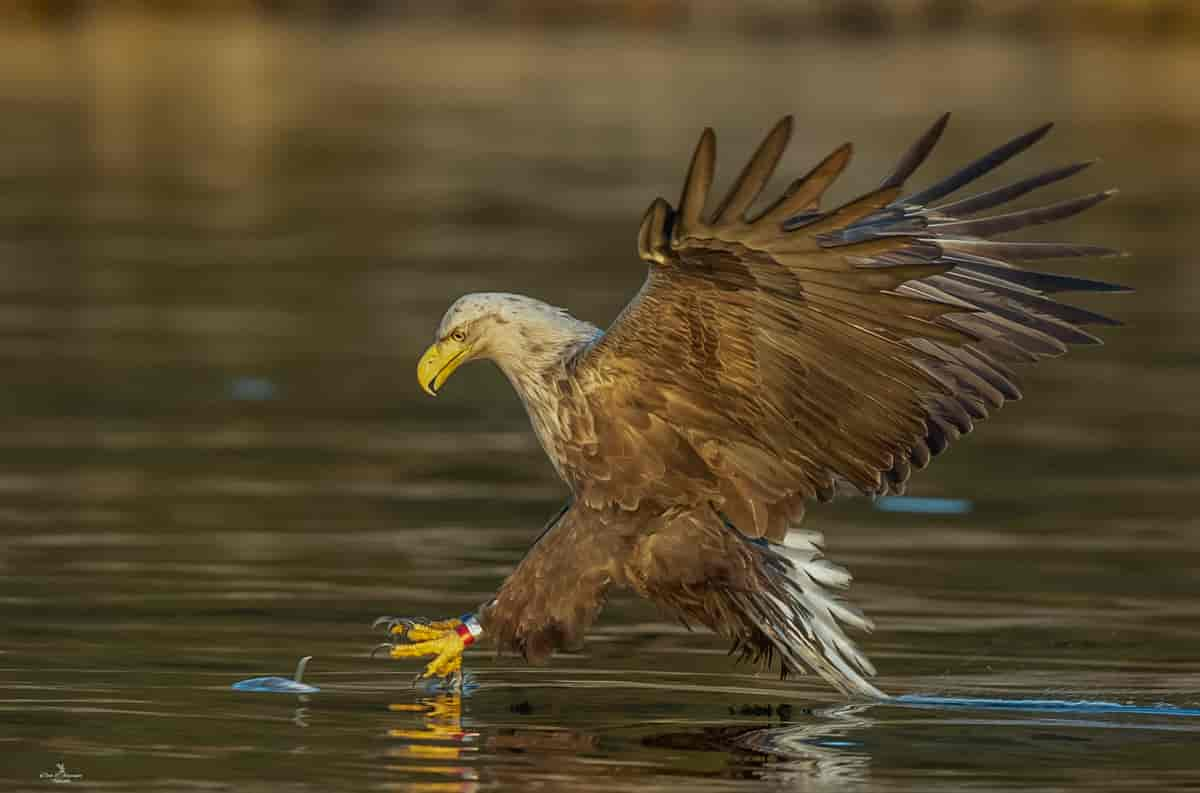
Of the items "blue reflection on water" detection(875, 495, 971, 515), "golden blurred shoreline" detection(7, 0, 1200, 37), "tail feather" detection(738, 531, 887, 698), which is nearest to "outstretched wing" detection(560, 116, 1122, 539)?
"tail feather" detection(738, 531, 887, 698)

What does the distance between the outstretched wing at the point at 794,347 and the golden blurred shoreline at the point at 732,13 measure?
43518 mm

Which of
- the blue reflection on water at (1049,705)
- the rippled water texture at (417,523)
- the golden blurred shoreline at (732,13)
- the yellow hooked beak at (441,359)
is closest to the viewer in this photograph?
the rippled water texture at (417,523)

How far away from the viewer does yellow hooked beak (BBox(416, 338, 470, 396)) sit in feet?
25.4

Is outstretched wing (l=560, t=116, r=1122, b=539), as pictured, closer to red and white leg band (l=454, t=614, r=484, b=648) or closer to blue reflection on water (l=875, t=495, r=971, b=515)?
red and white leg band (l=454, t=614, r=484, b=648)

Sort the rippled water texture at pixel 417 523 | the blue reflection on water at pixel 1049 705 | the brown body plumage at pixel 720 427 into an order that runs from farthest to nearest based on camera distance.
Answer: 1. the blue reflection on water at pixel 1049 705
2. the brown body plumage at pixel 720 427
3. the rippled water texture at pixel 417 523

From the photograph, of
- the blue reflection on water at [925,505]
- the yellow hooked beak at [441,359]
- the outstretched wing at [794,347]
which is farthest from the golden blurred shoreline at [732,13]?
the yellow hooked beak at [441,359]

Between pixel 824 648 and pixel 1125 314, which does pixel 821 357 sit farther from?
pixel 1125 314

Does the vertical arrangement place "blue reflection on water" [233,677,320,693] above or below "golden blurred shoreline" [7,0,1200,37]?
below

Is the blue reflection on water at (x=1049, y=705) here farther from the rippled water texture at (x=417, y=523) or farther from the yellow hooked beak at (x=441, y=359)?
the yellow hooked beak at (x=441, y=359)

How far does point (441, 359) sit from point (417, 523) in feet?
8.24

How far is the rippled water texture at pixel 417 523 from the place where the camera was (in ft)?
22.8

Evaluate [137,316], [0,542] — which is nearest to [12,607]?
→ [0,542]

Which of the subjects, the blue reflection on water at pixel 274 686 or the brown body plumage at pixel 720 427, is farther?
the blue reflection on water at pixel 274 686

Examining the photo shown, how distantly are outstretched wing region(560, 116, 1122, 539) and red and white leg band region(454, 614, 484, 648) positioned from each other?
415 mm
